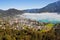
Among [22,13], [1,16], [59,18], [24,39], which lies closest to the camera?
[24,39]

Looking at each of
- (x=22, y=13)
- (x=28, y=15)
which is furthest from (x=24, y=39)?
(x=22, y=13)

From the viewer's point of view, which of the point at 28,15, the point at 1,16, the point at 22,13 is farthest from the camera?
the point at 1,16

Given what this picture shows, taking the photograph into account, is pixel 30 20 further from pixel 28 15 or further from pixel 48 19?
pixel 48 19

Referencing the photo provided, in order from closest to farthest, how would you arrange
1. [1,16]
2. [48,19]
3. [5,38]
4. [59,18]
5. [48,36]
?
1. [5,38]
2. [48,36]
3. [59,18]
4. [48,19]
5. [1,16]

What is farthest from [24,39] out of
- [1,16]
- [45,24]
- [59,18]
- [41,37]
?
[1,16]

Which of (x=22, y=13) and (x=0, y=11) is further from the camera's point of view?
(x=0, y=11)

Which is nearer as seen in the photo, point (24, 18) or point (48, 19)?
point (48, 19)

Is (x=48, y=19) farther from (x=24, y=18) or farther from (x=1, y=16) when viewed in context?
(x=1, y=16)

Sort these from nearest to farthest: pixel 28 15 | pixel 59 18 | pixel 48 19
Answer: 1. pixel 59 18
2. pixel 48 19
3. pixel 28 15
